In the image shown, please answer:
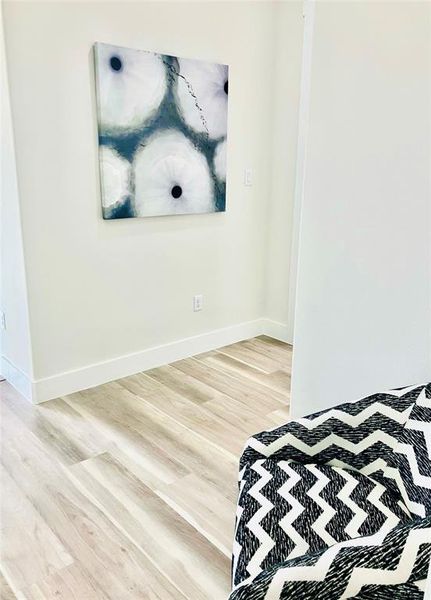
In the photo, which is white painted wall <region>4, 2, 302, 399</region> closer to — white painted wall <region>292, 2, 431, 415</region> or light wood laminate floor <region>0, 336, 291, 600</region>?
light wood laminate floor <region>0, 336, 291, 600</region>

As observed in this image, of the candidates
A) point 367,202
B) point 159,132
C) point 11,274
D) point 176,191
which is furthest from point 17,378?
point 367,202

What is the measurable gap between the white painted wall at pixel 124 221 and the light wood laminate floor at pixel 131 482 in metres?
0.30

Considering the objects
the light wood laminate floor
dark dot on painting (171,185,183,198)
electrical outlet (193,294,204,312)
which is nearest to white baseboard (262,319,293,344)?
the light wood laminate floor

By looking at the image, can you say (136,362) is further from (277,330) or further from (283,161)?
(283,161)

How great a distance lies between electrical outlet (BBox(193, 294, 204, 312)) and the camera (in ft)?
11.1

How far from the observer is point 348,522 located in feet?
4.06

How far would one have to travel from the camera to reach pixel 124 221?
2.91 metres

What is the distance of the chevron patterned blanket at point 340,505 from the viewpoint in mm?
932

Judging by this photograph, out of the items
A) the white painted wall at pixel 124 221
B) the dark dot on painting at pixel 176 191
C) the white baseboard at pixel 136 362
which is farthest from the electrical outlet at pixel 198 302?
the dark dot on painting at pixel 176 191

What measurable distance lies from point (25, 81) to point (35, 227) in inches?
27.3

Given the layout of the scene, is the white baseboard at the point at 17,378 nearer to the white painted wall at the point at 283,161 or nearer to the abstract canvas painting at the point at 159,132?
the abstract canvas painting at the point at 159,132

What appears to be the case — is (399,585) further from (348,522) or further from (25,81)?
(25,81)

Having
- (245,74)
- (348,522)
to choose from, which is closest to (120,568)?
(348,522)

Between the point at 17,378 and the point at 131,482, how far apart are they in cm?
115
